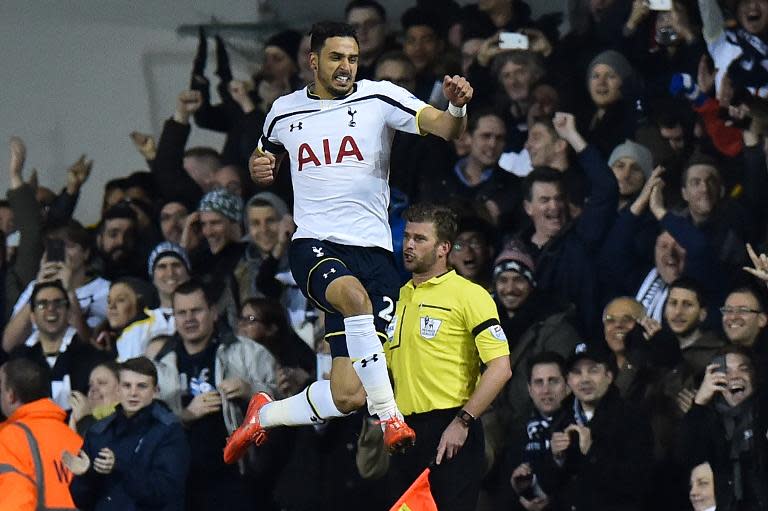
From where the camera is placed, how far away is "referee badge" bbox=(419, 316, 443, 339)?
26.3ft

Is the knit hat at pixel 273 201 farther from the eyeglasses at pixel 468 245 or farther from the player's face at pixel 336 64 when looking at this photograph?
the player's face at pixel 336 64

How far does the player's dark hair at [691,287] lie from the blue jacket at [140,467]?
2.96 meters

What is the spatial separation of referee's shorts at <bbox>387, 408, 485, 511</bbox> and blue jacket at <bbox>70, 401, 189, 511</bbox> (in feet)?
6.12

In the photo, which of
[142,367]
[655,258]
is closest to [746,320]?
[655,258]

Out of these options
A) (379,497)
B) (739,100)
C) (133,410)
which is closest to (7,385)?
(133,410)

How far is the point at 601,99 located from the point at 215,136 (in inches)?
182

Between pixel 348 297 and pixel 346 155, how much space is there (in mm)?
673

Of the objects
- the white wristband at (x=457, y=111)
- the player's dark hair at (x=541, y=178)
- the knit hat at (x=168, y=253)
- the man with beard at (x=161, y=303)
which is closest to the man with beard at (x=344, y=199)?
the white wristband at (x=457, y=111)

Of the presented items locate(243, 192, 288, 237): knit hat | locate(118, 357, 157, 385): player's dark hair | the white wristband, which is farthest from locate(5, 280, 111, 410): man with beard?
the white wristband

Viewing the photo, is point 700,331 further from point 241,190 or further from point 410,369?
point 241,190

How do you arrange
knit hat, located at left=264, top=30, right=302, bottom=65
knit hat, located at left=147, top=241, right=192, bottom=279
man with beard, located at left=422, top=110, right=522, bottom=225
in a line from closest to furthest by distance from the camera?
man with beard, located at left=422, top=110, right=522, bottom=225, knit hat, located at left=147, top=241, right=192, bottom=279, knit hat, located at left=264, top=30, right=302, bottom=65

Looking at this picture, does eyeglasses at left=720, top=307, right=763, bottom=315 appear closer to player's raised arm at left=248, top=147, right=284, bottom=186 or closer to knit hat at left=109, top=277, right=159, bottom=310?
player's raised arm at left=248, top=147, right=284, bottom=186

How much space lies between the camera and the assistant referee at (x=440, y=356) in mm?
7855

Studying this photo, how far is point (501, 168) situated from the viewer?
1105 cm
